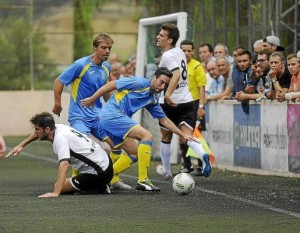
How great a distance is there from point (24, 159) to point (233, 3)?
16.7 feet

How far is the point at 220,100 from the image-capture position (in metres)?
20.7

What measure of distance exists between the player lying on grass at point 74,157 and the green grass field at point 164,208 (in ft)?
0.68

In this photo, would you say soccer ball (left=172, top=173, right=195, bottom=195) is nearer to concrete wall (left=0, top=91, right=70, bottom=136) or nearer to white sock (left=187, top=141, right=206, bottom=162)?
white sock (left=187, top=141, right=206, bottom=162)

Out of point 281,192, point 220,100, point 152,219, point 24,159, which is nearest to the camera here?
point 152,219

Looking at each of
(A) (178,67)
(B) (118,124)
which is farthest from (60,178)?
(A) (178,67)

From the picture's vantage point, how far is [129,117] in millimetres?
15898

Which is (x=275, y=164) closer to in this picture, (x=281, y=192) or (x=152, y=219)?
(x=281, y=192)

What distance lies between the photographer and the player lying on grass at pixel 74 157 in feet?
47.6

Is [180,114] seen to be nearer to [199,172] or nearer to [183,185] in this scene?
[199,172]

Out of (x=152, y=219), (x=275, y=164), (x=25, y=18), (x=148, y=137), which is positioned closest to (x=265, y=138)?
(x=275, y=164)

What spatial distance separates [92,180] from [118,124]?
968 millimetres

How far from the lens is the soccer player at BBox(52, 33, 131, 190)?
16156 millimetres

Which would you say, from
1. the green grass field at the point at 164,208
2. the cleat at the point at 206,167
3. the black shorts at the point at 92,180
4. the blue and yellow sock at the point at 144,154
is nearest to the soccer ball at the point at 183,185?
the green grass field at the point at 164,208

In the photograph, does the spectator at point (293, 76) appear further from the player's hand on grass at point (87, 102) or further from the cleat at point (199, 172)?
the player's hand on grass at point (87, 102)
